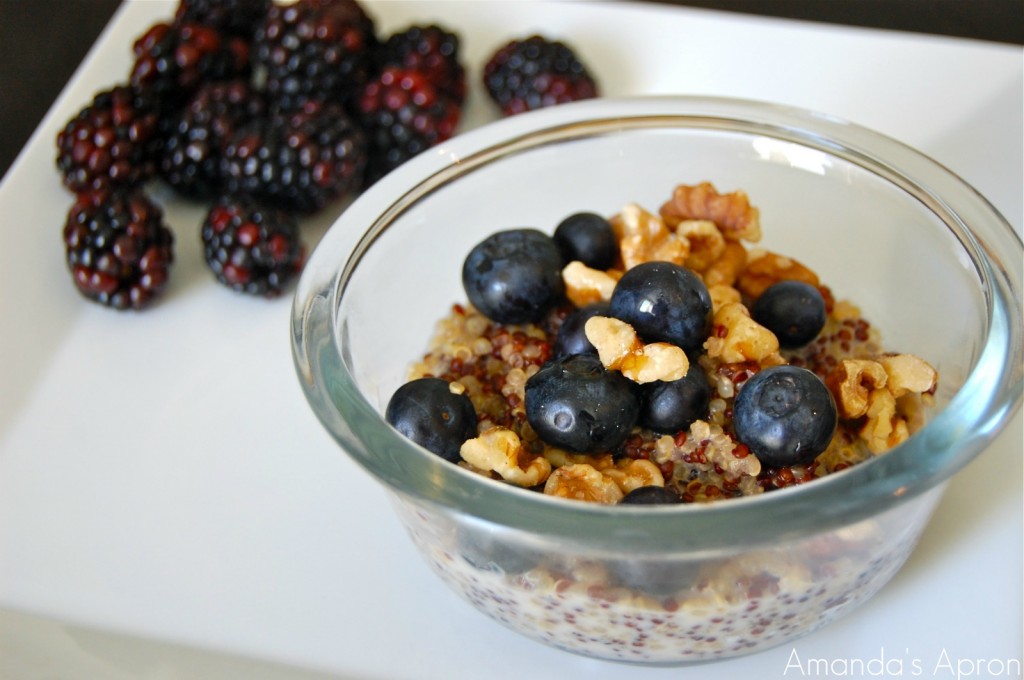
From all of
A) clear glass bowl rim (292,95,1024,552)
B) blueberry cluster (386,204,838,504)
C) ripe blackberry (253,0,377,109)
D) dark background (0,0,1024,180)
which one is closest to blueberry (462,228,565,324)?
blueberry cluster (386,204,838,504)

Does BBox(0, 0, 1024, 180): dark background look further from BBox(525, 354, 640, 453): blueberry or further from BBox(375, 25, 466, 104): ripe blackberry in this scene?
BBox(525, 354, 640, 453): blueberry

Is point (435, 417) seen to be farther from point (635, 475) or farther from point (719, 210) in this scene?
point (719, 210)

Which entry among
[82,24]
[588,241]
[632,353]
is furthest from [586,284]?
[82,24]

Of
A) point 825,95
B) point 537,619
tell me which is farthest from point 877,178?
point 537,619

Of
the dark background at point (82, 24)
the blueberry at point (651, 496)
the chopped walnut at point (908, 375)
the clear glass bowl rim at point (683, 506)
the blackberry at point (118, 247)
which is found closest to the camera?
the clear glass bowl rim at point (683, 506)

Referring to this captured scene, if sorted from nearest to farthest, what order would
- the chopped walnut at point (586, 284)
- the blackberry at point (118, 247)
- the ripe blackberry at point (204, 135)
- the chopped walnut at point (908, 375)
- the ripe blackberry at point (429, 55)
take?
the chopped walnut at point (908, 375)
the chopped walnut at point (586, 284)
the blackberry at point (118, 247)
the ripe blackberry at point (204, 135)
the ripe blackberry at point (429, 55)

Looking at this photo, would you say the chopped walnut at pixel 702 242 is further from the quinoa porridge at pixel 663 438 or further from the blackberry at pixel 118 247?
the blackberry at pixel 118 247

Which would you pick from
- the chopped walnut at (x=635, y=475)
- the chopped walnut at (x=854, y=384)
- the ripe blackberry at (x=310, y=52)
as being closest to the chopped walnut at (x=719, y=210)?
the chopped walnut at (x=854, y=384)
